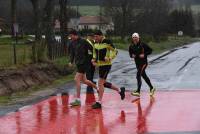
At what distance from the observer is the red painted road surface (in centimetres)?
1048

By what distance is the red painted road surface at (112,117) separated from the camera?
1048cm

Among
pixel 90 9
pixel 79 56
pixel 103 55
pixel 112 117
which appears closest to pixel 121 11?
pixel 79 56

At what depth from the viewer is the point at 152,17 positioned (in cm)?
7325

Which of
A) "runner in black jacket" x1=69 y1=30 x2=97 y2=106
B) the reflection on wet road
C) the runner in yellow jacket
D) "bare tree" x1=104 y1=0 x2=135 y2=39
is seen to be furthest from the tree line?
the runner in yellow jacket

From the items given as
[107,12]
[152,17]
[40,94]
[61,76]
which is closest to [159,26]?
[152,17]

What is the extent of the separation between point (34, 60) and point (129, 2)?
138ft

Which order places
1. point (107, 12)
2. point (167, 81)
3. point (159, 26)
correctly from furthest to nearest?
point (159, 26), point (107, 12), point (167, 81)

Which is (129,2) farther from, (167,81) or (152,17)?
(167,81)

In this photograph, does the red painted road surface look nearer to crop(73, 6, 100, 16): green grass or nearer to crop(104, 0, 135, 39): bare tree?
crop(104, 0, 135, 39): bare tree

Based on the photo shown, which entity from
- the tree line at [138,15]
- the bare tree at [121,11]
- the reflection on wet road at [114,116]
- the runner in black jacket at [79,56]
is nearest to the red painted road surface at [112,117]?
the reflection on wet road at [114,116]

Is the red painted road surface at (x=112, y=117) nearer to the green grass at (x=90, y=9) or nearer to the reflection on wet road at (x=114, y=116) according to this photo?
the reflection on wet road at (x=114, y=116)

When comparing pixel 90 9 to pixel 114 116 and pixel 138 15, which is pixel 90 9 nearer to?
pixel 138 15

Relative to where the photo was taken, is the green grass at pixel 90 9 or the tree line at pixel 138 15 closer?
the tree line at pixel 138 15

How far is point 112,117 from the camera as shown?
11922 millimetres
